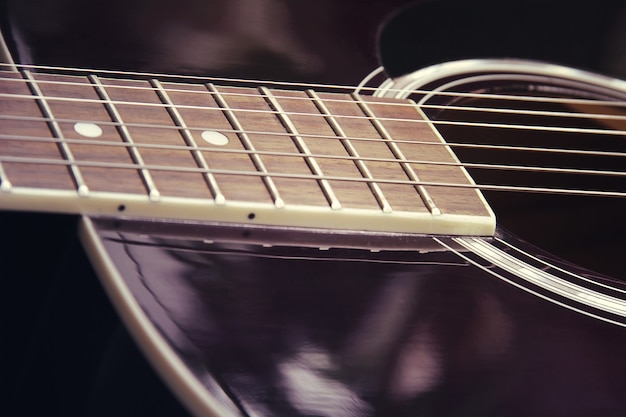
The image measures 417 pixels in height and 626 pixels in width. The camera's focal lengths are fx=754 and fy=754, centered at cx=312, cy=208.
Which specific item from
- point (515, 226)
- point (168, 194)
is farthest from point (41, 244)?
point (515, 226)

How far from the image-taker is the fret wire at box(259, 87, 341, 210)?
1.83 ft

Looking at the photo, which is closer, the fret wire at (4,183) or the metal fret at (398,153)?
the fret wire at (4,183)

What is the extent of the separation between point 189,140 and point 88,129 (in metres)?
0.07

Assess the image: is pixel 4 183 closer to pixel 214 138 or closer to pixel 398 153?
pixel 214 138

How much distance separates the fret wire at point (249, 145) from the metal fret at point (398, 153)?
0.40ft

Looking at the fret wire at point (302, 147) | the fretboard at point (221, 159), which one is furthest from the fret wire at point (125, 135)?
the fret wire at point (302, 147)

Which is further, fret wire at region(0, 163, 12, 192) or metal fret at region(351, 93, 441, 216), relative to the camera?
metal fret at region(351, 93, 441, 216)

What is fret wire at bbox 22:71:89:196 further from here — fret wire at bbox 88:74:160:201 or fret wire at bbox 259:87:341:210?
fret wire at bbox 259:87:341:210

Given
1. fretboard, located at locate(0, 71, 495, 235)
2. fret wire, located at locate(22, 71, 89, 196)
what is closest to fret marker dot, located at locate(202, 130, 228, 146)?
fretboard, located at locate(0, 71, 495, 235)

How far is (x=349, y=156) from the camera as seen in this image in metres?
0.61

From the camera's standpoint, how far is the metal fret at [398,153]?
588 millimetres

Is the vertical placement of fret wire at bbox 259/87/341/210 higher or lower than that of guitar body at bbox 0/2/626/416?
higher

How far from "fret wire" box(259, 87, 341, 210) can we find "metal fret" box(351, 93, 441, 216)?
77mm

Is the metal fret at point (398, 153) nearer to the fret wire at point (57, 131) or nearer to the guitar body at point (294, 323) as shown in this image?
the guitar body at point (294, 323)
